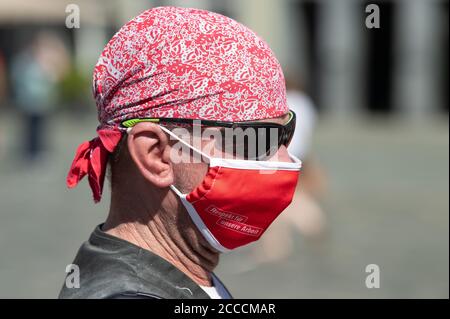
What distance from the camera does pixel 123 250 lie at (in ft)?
6.73

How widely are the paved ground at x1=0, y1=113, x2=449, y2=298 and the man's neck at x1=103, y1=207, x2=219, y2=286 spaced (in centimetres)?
445

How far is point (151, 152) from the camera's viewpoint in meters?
2.09

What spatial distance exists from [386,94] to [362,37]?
176 cm

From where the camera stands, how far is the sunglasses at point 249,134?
81.6 inches

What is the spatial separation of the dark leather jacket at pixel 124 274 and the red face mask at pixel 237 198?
0.17 meters

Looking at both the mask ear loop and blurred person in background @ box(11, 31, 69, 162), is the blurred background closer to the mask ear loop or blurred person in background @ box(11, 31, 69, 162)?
blurred person in background @ box(11, 31, 69, 162)

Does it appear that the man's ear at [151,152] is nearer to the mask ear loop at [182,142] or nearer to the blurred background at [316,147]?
the mask ear loop at [182,142]

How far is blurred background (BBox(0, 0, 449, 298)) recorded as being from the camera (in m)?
7.78

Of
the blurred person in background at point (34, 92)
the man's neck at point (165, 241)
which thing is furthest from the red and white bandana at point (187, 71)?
the blurred person in background at point (34, 92)

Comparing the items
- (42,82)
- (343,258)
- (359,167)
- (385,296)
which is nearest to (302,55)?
(359,167)
